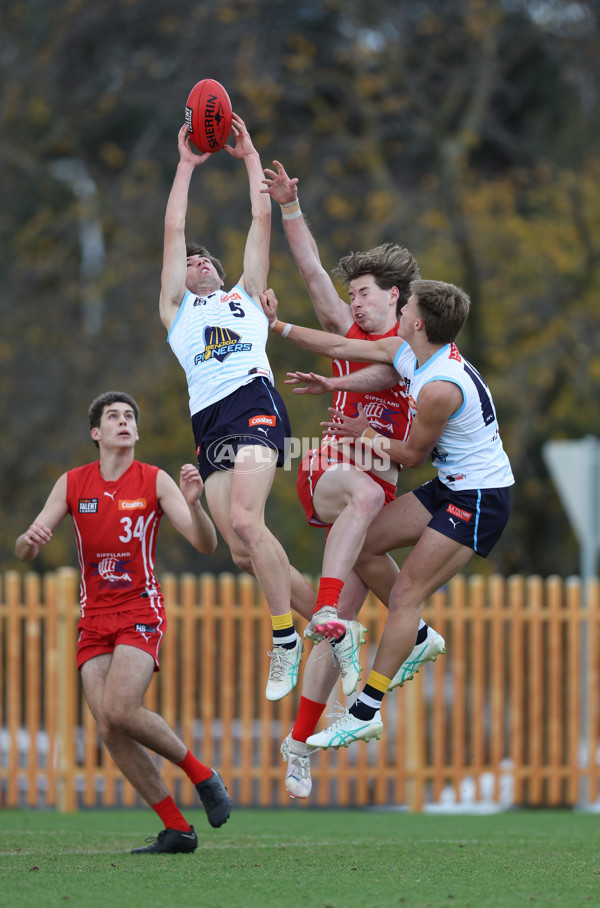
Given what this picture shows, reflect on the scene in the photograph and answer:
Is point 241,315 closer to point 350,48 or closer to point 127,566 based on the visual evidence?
point 127,566

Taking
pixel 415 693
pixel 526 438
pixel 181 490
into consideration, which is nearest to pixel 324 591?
pixel 181 490

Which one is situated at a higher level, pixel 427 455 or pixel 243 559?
pixel 427 455

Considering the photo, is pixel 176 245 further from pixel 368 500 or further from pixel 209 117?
pixel 368 500

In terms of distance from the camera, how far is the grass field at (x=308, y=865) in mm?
5027

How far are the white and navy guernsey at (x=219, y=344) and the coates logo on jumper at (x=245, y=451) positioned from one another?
237mm

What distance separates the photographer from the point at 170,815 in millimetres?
6875

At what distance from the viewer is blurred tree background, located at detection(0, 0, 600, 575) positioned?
16.5 metres

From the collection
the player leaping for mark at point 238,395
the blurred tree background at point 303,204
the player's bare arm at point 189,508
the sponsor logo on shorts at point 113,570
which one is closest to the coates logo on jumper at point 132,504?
the player's bare arm at point 189,508

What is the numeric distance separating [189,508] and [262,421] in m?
0.67

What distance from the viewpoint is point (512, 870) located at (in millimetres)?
5906

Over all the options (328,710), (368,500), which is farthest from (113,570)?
(328,710)

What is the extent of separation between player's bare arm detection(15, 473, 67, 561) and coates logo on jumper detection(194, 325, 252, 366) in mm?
1258

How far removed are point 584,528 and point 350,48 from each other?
9.41m

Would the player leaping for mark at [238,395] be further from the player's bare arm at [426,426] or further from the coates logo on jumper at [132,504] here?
the coates logo on jumper at [132,504]
